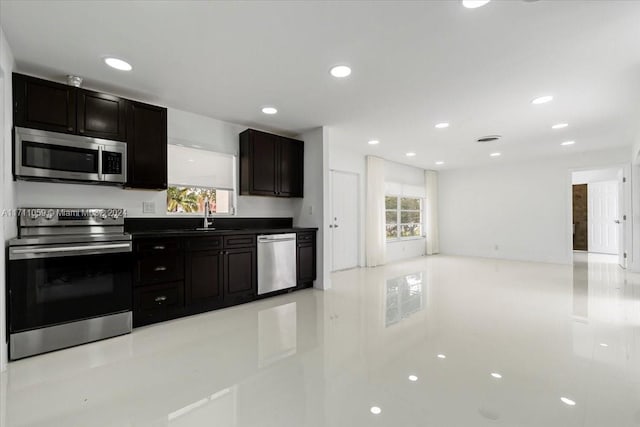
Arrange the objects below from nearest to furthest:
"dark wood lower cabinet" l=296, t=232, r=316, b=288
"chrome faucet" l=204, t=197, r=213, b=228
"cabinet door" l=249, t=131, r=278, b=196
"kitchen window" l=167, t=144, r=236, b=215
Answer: "kitchen window" l=167, t=144, r=236, b=215 → "chrome faucet" l=204, t=197, r=213, b=228 → "cabinet door" l=249, t=131, r=278, b=196 → "dark wood lower cabinet" l=296, t=232, r=316, b=288

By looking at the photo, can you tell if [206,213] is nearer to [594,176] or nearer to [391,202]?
[391,202]

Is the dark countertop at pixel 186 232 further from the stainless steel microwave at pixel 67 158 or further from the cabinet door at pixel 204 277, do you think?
the stainless steel microwave at pixel 67 158

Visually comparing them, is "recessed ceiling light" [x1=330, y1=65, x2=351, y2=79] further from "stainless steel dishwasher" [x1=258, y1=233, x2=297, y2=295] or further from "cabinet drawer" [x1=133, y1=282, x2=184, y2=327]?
"cabinet drawer" [x1=133, y1=282, x2=184, y2=327]

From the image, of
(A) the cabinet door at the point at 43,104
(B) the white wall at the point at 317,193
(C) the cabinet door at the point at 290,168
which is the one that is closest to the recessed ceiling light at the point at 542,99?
(B) the white wall at the point at 317,193

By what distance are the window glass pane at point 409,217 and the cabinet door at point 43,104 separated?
6.98 m

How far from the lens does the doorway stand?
8.28m

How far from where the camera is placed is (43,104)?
2.69m

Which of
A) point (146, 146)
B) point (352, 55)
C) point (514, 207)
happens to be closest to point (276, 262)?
point (146, 146)

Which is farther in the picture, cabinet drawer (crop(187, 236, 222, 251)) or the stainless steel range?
cabinet drawer (crop(187, 236, 222, 251))

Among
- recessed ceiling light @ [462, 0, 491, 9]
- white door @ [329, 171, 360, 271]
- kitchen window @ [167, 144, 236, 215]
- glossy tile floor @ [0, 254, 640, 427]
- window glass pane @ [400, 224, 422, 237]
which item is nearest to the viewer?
glossy tile floor @ [0, 254, 640, 427]

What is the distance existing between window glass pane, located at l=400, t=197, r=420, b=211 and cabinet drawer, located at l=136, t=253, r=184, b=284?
6.05 m

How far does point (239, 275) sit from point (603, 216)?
10454mm

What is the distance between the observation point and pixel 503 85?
123 inches

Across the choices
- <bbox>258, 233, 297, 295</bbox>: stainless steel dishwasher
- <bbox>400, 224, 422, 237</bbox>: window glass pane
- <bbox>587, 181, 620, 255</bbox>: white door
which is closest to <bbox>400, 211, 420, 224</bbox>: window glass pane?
<bbox>400, 224, 422, 237</bbox>: window glass pane
